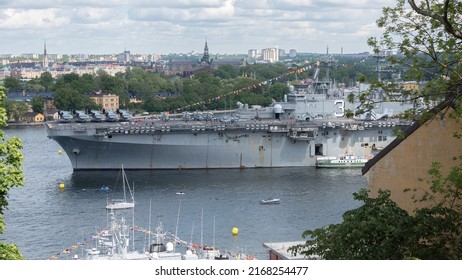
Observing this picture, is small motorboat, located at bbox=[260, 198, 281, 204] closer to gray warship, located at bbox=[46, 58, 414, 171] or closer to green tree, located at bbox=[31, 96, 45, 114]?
gray warship, located at bbox=[46, 58, 414, 171]

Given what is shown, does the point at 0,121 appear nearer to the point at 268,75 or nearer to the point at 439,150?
the point at 439,150

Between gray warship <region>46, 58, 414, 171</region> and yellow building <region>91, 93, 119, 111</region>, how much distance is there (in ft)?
157

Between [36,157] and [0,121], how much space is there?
45086mm

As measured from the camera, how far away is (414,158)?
12719 mm

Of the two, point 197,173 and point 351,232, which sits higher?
point 351,232

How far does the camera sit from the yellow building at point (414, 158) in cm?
1216

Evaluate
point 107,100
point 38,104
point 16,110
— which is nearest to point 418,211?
point 16,110

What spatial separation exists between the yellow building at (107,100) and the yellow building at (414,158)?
83979 mm

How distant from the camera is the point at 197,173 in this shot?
44.2m

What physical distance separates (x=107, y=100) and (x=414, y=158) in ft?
285

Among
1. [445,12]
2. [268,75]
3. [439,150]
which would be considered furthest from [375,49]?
[268,75]

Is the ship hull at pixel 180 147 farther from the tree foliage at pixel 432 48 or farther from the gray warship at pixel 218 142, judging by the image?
the tree foliage at pixel 432 48

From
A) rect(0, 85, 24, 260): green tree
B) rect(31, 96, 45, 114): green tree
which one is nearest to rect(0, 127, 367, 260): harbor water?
rect(0, 85, 24, 260): green tree

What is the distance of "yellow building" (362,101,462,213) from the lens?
479 inches
